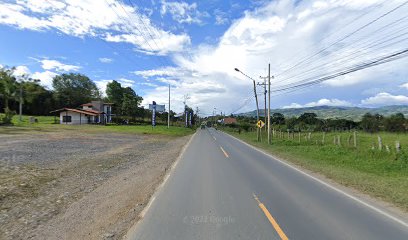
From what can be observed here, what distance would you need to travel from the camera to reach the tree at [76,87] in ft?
397

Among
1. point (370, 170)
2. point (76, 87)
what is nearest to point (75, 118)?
point (76, 87)

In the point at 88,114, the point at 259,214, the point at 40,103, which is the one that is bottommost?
the point at 259,214

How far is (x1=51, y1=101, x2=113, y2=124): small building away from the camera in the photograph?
80938mm

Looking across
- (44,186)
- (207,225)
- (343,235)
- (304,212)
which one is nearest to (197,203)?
(207,225)

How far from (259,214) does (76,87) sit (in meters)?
142

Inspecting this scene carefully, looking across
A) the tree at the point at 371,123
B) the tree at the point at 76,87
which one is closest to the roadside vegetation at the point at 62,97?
the tree at the point at 76,87

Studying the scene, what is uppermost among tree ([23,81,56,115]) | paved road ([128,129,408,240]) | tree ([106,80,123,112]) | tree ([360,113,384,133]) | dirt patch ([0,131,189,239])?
tree ([106,80,123,112])

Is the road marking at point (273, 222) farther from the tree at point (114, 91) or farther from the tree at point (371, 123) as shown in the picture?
the tree at point (114, 91)

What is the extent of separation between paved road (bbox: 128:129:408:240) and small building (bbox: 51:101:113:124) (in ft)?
247

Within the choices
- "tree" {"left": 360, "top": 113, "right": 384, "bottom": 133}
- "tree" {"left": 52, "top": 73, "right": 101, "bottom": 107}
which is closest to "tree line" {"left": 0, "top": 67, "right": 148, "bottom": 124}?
"tree" {"left": 52, "top": 73, "right": 101, "bottom": 107}

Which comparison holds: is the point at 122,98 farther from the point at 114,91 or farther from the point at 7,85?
the point at 7,85

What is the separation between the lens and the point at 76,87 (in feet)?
455

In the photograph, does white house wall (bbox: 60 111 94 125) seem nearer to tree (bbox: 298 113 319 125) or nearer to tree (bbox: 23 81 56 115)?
tree (bbox: 23 81 56 115)

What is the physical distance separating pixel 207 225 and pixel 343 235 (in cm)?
242
